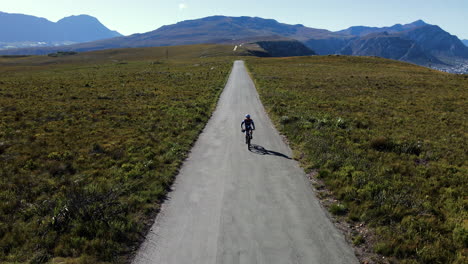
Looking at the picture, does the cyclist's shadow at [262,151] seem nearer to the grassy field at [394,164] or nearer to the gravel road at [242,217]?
the gravel road at [242,217]

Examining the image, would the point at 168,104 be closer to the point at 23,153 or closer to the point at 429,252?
the point at 23,153

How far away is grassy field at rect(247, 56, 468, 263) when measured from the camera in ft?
27.5

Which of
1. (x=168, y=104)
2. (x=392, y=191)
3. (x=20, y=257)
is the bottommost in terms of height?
(x=20, y=257)

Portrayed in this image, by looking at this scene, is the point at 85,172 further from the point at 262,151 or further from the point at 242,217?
the point at 262,151

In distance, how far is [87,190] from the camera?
10.9 metres

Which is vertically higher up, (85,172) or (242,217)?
(85,172)

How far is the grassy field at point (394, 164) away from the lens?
27.5 ft

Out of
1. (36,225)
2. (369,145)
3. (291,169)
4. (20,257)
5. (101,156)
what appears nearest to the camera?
(20,257)

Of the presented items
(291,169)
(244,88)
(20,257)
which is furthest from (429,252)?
(244,88)

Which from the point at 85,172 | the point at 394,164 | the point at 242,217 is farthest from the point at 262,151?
the point at 85,172

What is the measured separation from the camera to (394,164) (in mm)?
13875

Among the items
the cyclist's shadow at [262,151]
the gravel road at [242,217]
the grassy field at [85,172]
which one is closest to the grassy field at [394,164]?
the cyclist's shadow at [262,151]

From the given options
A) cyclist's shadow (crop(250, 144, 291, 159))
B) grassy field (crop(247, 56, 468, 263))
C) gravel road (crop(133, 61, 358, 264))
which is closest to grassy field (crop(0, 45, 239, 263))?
gravel road (crop(133, 61, 358, 264))

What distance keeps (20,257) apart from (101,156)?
7.79 metres
